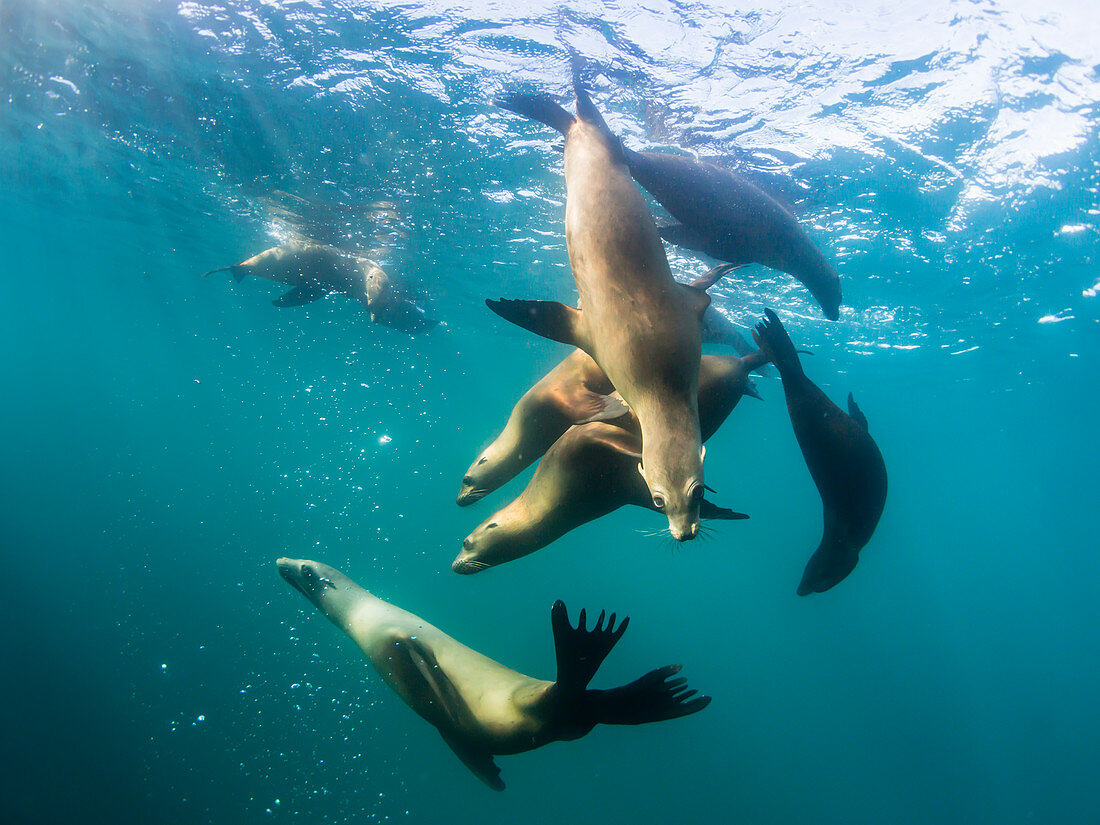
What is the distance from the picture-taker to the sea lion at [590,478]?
219 cm

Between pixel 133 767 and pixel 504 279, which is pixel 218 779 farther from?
pixel 504 279

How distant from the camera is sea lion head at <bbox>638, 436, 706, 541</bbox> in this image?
4.89ft

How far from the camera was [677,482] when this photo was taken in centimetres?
151

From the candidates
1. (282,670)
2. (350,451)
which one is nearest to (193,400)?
(350,451)

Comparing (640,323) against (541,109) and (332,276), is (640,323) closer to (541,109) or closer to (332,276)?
(541,109)

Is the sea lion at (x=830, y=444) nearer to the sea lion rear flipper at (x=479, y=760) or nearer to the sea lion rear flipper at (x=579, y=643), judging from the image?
the sea lion rear flipper at (x=579, y=643)

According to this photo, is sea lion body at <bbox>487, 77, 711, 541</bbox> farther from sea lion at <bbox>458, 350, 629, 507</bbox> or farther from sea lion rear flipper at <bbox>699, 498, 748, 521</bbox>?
sea lion rear flipper at <bbox>699, 498, 748, 521</bbox>

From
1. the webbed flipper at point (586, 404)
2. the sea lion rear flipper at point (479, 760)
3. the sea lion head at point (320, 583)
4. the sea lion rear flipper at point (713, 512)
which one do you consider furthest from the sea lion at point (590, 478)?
the sea lion head at point (320, 583)

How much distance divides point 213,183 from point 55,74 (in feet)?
11.9

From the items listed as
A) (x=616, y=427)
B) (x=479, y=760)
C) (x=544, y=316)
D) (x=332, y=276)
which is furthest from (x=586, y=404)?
(x=332, y=276)

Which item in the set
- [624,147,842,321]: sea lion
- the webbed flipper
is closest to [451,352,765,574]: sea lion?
the webbed flipper

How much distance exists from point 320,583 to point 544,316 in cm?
493

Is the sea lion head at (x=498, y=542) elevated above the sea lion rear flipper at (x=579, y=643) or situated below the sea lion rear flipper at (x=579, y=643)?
above

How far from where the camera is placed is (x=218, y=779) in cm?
1692
